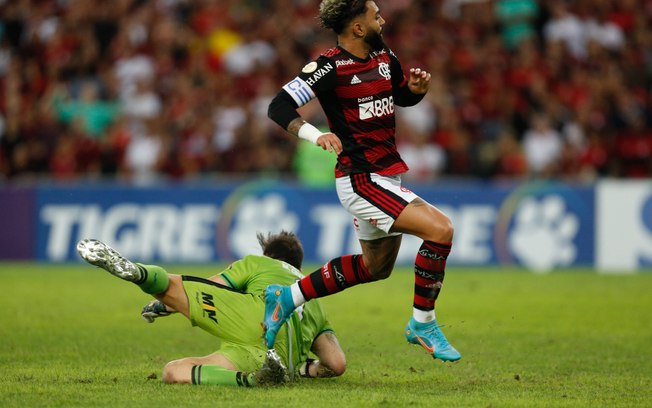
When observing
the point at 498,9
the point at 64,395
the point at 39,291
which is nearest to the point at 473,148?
the point at 498,9

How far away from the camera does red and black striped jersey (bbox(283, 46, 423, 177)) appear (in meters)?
7.89

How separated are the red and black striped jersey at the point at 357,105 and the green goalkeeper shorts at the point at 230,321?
1.23 metres

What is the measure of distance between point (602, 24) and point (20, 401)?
17.7 m

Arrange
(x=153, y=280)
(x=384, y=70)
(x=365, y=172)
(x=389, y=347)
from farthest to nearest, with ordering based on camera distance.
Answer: (x=389, y=347) < (x=384, y=70) < (x=365, y=172) < (x=153, y=280)

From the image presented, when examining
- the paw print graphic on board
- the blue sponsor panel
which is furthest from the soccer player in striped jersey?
the paw print graphic on board

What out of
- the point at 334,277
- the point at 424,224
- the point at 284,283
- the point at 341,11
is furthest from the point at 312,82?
the point at 284,283

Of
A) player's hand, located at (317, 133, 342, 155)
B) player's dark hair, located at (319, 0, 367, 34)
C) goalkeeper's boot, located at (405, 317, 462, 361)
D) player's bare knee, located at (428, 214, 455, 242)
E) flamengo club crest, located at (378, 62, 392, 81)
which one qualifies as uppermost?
player's dark hair, located at (319, 0, 367, 34)

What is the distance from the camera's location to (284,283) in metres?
8.19

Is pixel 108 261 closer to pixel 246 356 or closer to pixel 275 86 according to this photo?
pixel 246 356

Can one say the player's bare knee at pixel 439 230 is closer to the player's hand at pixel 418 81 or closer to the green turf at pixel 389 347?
the green turf at pixel 389 347

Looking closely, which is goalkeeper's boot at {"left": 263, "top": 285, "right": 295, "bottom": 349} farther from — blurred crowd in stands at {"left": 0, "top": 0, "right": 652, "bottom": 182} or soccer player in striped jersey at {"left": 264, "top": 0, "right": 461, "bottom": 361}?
blurred crowd in stands at {"left": 0, "top": 0, "right": 652, "bottom": 182}

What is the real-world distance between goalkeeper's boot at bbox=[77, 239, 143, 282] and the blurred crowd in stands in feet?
38.3

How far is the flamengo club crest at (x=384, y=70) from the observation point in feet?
26.5

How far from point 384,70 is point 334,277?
1.58 metres
